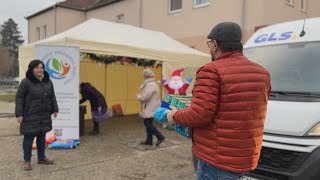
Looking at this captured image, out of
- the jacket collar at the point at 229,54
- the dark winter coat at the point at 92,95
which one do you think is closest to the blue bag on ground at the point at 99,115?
the dark winter coat at the point at 92,95

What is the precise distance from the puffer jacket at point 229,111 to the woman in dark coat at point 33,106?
4048 millimetres

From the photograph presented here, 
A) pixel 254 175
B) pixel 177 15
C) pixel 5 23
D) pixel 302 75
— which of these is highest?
pixel 5 23

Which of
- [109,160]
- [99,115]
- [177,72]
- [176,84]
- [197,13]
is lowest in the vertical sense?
[109,160]

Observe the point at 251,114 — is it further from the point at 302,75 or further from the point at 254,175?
the point at 302,75

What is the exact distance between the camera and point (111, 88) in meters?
13.3

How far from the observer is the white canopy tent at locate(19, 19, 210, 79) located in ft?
29.6

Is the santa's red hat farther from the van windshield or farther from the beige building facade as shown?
the van windshield

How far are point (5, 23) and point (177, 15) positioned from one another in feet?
278

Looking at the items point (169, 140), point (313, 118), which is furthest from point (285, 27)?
point (169, 140)

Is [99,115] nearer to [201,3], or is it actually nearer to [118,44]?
[118,44]

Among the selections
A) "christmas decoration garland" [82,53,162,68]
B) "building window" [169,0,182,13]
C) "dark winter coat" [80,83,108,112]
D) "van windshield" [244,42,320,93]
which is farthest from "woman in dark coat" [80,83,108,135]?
"building window" [169,0,182,13]

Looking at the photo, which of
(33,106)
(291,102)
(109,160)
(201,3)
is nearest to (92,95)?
(109,160)

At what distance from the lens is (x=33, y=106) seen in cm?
611

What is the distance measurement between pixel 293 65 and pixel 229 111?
2695 millimetres
